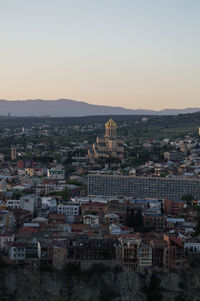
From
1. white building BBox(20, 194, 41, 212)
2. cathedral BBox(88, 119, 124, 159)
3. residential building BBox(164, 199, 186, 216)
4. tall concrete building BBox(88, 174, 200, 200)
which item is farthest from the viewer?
cathedral BBox(88, 119, 124, 159)

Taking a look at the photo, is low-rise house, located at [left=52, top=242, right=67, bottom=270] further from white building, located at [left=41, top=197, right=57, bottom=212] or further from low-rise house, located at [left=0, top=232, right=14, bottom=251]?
white building, located at [left=41, top=197, right=57, bottom=212]

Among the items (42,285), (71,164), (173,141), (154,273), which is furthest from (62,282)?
(173,141)

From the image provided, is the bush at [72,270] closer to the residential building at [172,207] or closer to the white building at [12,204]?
the white building at [12,204]

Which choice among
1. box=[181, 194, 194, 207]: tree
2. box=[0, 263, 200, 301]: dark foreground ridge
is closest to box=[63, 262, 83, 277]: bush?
box=[0, 263, 200, 301]: dark foreground ridge

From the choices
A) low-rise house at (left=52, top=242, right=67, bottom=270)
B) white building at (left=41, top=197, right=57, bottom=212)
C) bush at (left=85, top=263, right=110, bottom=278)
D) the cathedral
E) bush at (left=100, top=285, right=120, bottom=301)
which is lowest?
bush at (left=100, top=285, right=120, bottom=301)

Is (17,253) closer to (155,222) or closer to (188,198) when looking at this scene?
(155,222)

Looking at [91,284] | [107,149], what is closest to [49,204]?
[91,284]

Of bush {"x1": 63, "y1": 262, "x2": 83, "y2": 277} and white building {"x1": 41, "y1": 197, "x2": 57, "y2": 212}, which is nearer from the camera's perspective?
bush {"x1": 63, "y1": 262, "x2": 83, "y2": 277}

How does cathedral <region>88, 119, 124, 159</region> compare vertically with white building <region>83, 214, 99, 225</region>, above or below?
above

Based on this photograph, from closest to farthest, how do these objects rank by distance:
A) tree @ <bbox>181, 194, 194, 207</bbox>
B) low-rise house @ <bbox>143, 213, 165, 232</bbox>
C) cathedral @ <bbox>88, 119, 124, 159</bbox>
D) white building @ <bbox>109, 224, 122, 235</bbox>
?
white building @ <bbox>109, 224, 122, 235</bbox> → low-rise house @ <bbox>143, 213, 165, 232</bbox> → tree @ <bbox>181, 194, 194, 207</bbox> → cathedral @ <bbox>88, 119, 124, 159</bbox>
